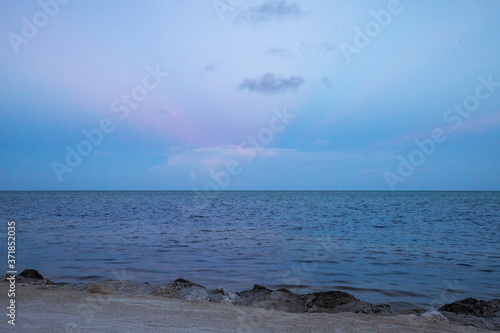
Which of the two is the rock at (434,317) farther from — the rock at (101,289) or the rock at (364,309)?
the rock at (101,289)

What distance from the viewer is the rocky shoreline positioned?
22.1 feet

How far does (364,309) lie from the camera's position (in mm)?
6980

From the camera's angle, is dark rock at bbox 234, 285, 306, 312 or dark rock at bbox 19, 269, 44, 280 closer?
dark rock at bbox 234, 285, 306, 312

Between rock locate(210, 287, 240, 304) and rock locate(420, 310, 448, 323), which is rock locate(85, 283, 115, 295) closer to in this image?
rock locate(210, 287, 240, 304)

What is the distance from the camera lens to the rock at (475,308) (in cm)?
714

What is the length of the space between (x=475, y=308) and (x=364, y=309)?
7.36ft

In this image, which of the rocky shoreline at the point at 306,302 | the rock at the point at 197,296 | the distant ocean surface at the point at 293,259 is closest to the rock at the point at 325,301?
the rocky shoreline at the point at 306,302

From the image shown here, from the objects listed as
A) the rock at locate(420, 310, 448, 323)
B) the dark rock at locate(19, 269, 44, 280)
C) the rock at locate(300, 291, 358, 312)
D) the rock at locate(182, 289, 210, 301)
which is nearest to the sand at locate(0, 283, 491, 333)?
the rock at locate(420, 310, 448, 323)

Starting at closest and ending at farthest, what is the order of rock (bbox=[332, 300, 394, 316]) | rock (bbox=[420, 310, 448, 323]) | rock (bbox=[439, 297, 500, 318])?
rock (bbox=[420, 310, 448, 323]), rock (bbox=[332, 300, 394, 316]), rock (bbox=[439, 297, 500, 318])

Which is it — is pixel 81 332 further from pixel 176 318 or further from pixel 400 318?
pixel 400 318

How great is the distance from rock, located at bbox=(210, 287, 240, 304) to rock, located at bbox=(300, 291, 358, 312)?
4.76ft

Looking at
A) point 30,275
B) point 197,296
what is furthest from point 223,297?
point 30,275

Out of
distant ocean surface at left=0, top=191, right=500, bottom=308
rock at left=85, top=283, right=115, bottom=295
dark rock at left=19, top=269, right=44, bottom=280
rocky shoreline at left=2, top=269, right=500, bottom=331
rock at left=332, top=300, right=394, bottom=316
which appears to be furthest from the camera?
distant ocean surface at left=0, top=191, right=500, bottom=308

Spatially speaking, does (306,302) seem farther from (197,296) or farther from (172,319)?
(172,319)
